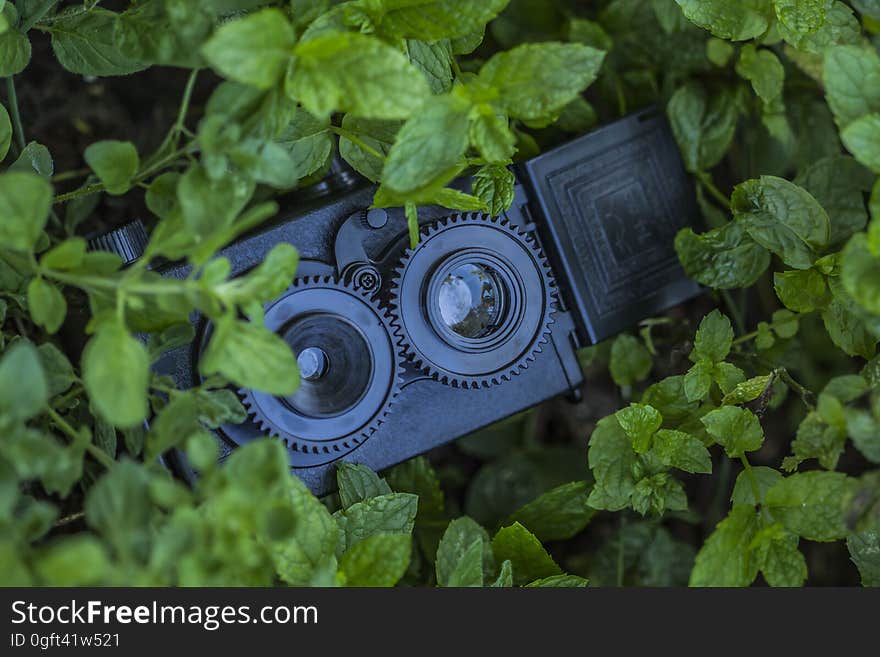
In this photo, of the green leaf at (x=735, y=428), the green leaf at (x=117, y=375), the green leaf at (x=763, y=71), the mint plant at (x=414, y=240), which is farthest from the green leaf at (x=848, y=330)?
the green leaf at (x=117, y=375)

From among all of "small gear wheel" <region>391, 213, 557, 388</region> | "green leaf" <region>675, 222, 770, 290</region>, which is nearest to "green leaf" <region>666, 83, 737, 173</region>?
"green leaf" <region>675, 222, 770, 290</region>

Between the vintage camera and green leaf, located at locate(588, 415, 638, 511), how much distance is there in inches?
2.5

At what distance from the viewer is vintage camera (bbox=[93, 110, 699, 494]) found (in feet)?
2.51

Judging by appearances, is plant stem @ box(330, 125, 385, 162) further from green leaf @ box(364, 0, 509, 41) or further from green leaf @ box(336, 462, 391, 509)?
green leaf @ box(336, 462, 391, 509)

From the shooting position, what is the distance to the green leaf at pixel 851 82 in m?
0.67

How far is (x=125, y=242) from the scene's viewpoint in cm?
77

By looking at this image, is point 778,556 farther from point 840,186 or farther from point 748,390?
point 840,186

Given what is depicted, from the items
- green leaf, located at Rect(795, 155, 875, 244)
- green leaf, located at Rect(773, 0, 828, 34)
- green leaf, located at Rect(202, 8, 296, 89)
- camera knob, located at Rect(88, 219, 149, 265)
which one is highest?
green leaf, located at Rect(202, 8, 296, 89)

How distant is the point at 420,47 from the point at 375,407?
30cm

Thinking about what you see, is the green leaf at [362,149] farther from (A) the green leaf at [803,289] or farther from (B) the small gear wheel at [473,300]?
(A) the green leaf at [803,289]

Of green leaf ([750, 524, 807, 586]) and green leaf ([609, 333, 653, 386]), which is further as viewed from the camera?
green leaf ([609, 333, 653, 386])

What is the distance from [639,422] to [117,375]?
1.47 ft

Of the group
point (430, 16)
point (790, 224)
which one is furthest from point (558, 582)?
point (430, 16)

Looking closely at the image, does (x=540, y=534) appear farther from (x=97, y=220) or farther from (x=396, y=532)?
(x=97, y=220)
